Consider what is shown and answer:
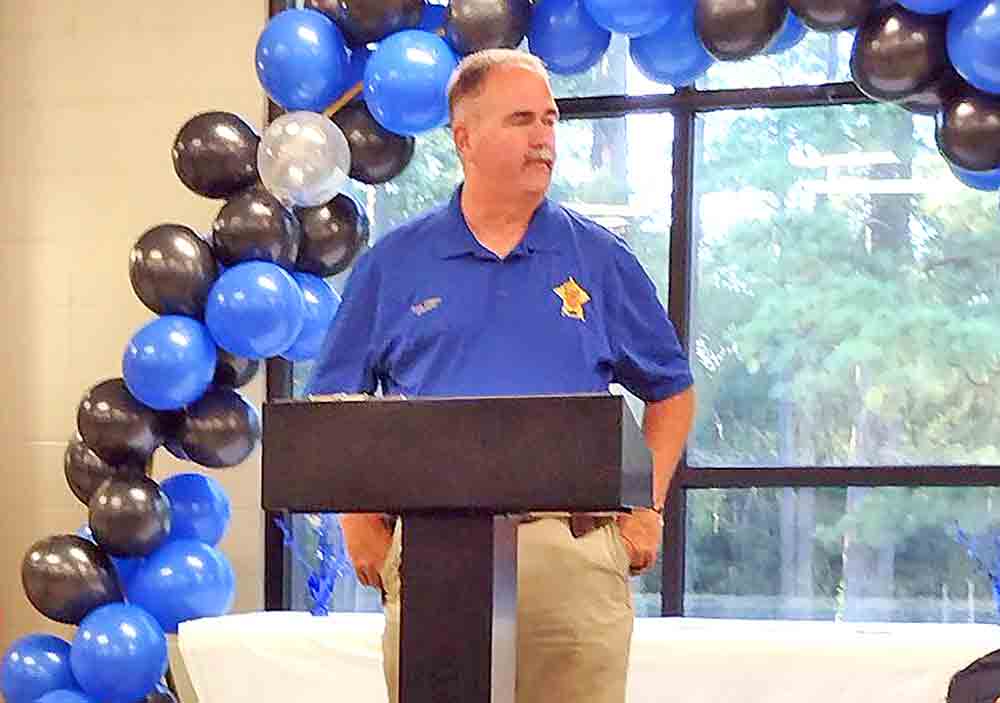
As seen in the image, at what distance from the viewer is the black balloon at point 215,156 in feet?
10.8

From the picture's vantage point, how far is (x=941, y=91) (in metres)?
2.87

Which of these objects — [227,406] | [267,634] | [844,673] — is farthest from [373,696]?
[844,673]

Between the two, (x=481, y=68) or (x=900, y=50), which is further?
(x=900, y=50)

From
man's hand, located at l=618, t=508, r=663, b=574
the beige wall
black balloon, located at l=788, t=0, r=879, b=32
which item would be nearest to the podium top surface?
man's hand, located at l=618, t=508, r=663, b=574

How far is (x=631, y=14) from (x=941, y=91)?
63cm

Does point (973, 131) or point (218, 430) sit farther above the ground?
point (973, 131)

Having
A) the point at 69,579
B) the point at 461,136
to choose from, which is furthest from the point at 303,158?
the point at 461,136

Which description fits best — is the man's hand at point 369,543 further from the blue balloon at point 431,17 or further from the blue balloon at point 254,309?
the blue balloon at point 431,17

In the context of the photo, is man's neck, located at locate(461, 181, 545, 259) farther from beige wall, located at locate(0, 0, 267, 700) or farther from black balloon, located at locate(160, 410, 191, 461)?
beige wall, located at locate(0, 0, 267, 700)

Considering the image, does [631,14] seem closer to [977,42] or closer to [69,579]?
[977,42]

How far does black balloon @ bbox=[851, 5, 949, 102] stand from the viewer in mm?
2793

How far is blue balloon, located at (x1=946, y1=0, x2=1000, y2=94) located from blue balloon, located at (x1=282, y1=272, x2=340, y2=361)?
4.71ft

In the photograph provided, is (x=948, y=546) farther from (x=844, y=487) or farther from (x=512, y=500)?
(x=512, y=500)

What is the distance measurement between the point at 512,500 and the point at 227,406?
95.4 inches
